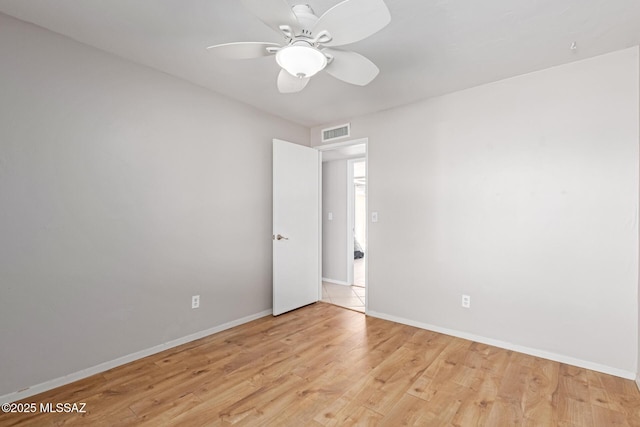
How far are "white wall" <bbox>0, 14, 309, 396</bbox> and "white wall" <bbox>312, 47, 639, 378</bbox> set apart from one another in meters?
1.85

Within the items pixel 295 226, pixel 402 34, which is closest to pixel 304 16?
pixel 402 34

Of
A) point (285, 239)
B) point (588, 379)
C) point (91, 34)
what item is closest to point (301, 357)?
point (285, 239)

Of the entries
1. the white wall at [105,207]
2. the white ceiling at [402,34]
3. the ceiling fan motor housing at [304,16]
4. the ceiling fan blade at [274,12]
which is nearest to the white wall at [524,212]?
the white ceiling at [402,34]

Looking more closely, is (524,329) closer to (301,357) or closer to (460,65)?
(301,357)

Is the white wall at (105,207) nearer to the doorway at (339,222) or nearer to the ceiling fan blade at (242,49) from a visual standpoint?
the ceiling fan blade at (242,49)

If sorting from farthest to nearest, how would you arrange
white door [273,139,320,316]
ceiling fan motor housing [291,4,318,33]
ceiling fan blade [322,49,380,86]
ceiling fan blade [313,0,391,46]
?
white door [273,139,320,316]
ceiling fan blade [322,49,380,86]
ceiling fan motor housing [291,4,318,33]
ceiling fan blade [313,0,391,46]

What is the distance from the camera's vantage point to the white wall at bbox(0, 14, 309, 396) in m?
1.96

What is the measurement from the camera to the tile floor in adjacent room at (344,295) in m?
4.07

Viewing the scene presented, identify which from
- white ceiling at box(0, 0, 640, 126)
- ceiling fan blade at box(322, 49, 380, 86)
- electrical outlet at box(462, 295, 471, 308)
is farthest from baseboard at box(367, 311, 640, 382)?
ceiling fan blade at box(322, 49, 380, 86)

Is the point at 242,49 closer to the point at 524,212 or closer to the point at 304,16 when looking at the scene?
the point at 304,16

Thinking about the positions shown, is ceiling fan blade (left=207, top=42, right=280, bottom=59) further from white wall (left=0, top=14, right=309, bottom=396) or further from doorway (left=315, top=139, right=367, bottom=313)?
doorway (left=315, top=139, right=367, bottom=313)

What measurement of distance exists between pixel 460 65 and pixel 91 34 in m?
2.78

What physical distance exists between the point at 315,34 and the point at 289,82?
53cm

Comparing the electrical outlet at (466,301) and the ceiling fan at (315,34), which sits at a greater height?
the ceiling fan at (315,34)
